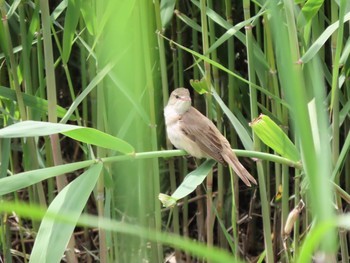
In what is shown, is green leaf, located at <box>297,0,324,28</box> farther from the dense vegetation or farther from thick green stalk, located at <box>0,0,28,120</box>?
thick green stalk, located at <box>0,0,28,120</box>

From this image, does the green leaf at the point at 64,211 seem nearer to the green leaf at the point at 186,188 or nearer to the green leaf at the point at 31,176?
the green leaf at the point at 31,176

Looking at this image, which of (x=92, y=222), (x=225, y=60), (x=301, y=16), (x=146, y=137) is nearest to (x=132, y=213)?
(x=146, y=137)

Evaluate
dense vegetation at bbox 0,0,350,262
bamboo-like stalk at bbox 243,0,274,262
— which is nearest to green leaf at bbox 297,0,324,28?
dense vegetation at bbox 0,0,350,262

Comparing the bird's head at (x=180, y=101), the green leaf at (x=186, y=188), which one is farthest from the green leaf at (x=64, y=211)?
the bird's head at (x=180, y=101)

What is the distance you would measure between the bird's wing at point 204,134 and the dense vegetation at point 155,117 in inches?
2.4

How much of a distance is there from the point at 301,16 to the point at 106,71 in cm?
49

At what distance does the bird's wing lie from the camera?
2.04m

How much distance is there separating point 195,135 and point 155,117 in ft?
0.57

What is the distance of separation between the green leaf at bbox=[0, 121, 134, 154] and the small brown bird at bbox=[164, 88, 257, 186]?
370 mm

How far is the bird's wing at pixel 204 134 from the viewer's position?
80.2 inches

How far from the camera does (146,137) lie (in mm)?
2230

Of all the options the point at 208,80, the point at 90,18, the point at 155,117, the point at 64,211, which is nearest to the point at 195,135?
the point at 155,117

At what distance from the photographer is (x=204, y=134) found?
211cm

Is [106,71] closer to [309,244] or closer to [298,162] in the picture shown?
[298,162]
